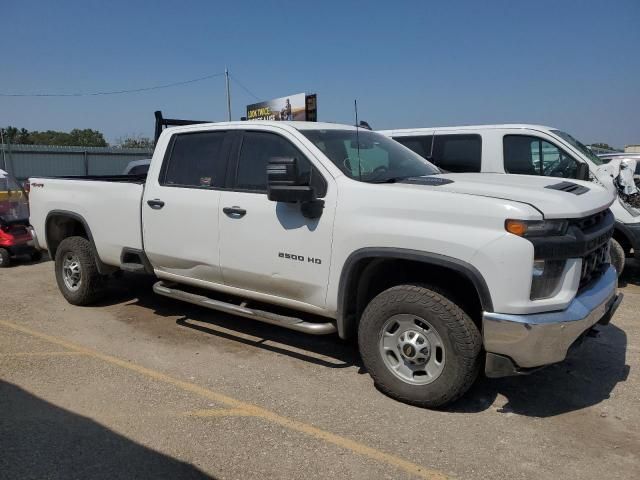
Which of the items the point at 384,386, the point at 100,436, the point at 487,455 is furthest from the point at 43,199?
the point at 487,455

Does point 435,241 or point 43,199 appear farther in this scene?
point 43,199

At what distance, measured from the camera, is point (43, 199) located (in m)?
6.45

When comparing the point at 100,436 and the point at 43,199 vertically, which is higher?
the point at 43,199

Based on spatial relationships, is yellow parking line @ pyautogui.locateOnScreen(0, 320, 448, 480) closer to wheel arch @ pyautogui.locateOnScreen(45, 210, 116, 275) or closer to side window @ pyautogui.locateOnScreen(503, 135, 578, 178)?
wheel arch @ pyautogui.locateOnScreen(45, 210, 116, 275)

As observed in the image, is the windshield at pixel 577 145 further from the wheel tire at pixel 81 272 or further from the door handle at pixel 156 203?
the wheel tire at pixel 81 272

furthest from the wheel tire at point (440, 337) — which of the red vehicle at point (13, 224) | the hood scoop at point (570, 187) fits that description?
the red vehicle at point (13, 224)

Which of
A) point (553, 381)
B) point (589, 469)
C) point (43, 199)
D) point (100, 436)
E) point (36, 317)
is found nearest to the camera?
point (589, 469)

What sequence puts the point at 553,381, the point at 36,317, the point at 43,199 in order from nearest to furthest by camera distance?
the point at 553,381 < the point at 36,317 < the point at 43,199

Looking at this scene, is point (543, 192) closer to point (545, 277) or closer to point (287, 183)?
point (545, 277)

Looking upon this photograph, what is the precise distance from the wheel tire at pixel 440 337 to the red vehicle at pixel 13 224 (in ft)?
23.8

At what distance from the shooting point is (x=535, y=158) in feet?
24.3

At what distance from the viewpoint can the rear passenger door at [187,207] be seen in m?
4.78

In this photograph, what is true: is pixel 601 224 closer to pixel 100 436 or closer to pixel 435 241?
pixel 435 241

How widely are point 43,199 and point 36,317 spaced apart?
1.40 meters
